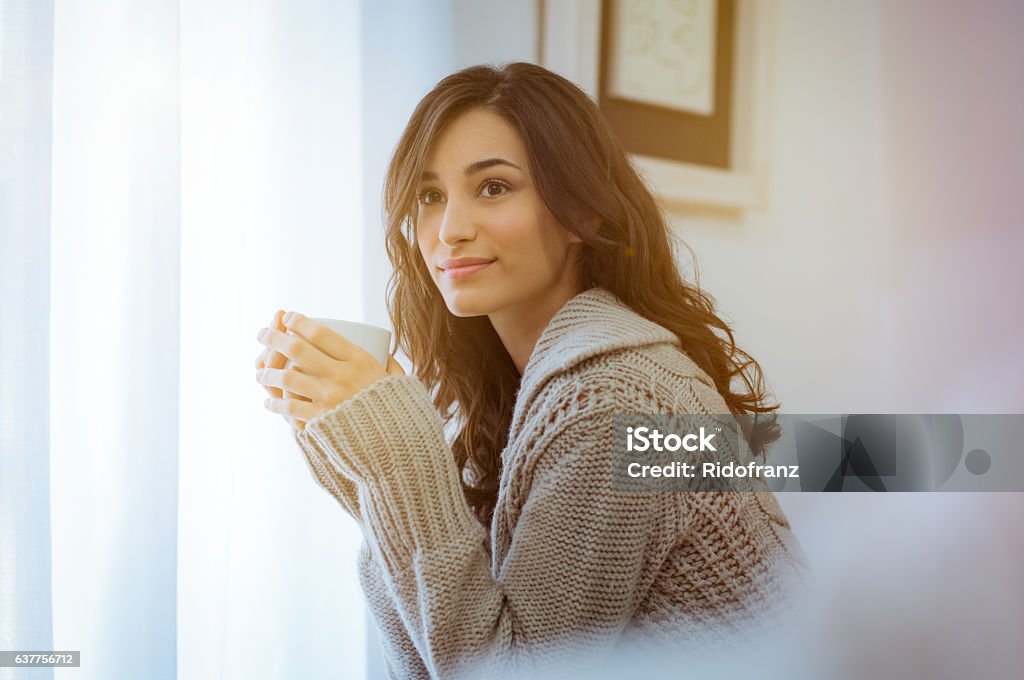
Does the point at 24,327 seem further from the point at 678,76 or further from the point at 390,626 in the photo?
the point at 678,76

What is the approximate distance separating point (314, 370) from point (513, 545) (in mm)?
196

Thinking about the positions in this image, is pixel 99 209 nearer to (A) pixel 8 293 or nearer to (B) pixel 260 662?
(A) pixel 8 293

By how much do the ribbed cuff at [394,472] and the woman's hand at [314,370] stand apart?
0.02 metres

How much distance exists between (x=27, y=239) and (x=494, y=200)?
38cm

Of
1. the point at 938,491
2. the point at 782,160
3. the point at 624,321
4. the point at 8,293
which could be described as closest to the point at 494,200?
the point at 624,321

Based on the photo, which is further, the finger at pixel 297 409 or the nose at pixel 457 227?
the nose at pixel 457 227

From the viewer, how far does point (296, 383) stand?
1.91ft

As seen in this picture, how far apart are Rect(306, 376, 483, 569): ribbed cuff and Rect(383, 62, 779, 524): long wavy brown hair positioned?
0.24m

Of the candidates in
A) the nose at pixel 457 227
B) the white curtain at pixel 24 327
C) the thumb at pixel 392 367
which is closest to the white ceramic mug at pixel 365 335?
the thumb at pixel 392 367

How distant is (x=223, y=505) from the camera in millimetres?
731

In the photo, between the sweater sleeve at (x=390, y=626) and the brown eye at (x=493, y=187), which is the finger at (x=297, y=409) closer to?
the sweater sleeve at (x=390, y=626)

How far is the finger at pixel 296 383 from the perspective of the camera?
0.58m

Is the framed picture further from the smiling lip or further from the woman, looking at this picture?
the smiling lip

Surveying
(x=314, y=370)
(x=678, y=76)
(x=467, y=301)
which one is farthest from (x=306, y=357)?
(x=678, y=76)
